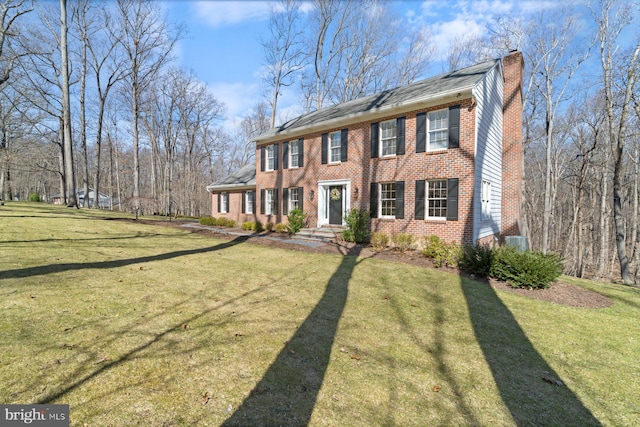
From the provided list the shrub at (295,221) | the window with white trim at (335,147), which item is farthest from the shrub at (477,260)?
the shrub at (295,221)

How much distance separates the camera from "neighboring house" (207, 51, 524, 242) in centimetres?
997

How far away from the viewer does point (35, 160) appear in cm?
2341

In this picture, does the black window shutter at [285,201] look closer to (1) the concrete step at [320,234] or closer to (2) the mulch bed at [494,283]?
(1) the concrete step at [320,234]

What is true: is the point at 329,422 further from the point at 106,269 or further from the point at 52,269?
the point at 52,269

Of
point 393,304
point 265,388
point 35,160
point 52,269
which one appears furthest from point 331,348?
point 35,160

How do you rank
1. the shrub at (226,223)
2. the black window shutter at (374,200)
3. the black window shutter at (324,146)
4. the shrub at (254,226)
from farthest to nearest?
the shrub at (226,223) → the shrub at (254,226) → the black window shutter at (324,146) → the black window shutter at (374,200)

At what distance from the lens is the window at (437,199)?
10.4 metres

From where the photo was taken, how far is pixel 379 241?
10.6 m

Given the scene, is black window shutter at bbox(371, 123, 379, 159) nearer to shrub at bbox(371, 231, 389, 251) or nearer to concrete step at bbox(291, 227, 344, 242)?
shrub at bbox(371, 231, 389, 251)

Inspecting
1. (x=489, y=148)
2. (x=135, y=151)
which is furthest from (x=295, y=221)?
(x=135, y=151)

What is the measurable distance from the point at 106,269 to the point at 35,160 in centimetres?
2717

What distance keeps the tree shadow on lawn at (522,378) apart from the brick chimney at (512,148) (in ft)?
31.4

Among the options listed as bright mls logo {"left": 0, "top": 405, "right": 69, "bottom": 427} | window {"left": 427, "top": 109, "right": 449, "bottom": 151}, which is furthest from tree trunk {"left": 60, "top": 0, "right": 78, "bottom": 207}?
window {"left": 427, "top": 109, "right": 449, "bottom": 151}

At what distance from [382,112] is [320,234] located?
6021 mm
